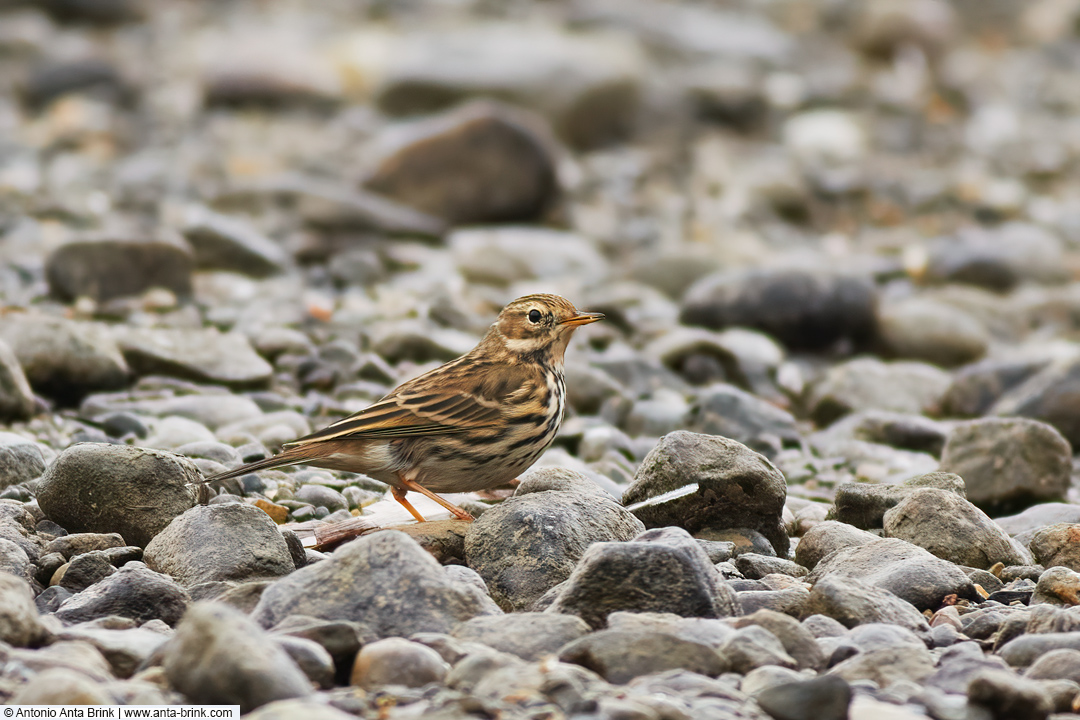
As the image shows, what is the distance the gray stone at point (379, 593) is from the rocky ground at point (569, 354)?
1 centimetres

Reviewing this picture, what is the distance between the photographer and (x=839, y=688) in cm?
333

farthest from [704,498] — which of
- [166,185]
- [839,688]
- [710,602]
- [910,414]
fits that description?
[166,185]

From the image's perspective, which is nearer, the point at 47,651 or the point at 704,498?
the point at 47,651

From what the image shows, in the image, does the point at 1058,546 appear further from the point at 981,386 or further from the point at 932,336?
the point at 932,336

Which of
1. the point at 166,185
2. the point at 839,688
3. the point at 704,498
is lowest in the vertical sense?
the point at 166,185

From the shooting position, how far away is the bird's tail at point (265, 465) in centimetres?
478

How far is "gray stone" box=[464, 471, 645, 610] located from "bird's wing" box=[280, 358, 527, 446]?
0.56 meters

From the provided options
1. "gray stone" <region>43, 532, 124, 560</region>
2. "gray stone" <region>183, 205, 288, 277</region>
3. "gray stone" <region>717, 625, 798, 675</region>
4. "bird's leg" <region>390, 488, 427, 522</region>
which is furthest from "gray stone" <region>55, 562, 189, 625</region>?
"gray stone" <region>183, 205, 288, 277</region>

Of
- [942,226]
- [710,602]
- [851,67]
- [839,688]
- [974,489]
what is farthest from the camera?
[851,67]

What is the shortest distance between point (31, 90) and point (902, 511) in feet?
45.4

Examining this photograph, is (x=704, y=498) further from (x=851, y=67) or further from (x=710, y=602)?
(x=851, y=67)

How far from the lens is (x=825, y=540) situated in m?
5.18

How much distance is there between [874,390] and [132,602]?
5.89 m

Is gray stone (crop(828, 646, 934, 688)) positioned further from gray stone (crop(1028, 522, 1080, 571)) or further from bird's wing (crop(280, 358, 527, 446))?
bird's wing (crop(280, 358, 527, 446))
